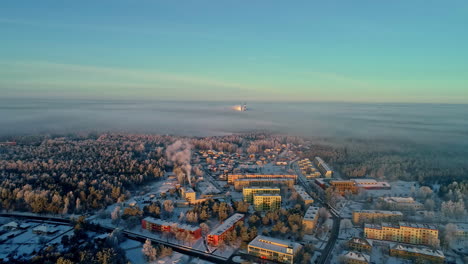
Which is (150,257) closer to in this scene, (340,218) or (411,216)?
(340,218)

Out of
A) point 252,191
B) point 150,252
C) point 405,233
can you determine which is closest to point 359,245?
point 405,233

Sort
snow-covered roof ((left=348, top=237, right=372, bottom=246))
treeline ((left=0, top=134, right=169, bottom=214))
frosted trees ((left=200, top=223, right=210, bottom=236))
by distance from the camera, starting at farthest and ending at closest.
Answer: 1. treeline ((left=0, top=134, right=169, bottom=214))
2. frosted trees ((left=200, top=223, right=210, bottom=236))
3. snow-covered roof ((left=348, top=237, right=372, bottom=246))

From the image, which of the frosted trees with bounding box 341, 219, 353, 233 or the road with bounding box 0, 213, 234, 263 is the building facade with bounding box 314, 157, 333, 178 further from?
the road with bounding box 0, 213, 234, 263

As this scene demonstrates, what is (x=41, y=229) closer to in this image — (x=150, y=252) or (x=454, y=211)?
(x=150, y=252)

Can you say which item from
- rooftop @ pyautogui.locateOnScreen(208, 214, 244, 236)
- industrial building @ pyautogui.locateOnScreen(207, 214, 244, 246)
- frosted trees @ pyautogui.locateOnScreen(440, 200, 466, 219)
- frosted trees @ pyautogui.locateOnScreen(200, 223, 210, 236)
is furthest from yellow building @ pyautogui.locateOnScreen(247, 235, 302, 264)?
frosted trees @ pyautogui.locateOnScreen(440, 200, 466, 219)

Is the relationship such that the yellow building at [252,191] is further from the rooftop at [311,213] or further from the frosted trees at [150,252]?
the frosted trees at [150,252]

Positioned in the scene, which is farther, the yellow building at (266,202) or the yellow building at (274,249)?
the yellow building at (266,202)

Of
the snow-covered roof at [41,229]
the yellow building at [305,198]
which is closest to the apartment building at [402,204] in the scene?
the yellow building at [305,198]
